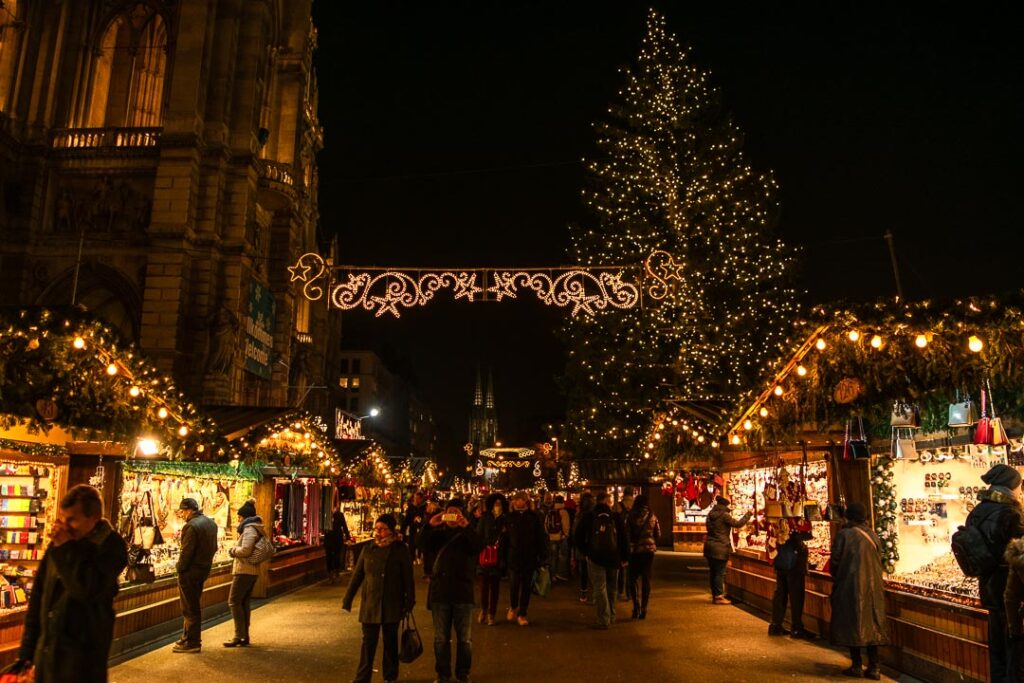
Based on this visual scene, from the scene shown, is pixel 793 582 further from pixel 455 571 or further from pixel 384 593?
pixel 384 593

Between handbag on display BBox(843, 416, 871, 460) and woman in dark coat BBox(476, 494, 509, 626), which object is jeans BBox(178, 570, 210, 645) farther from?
handbag on display BBox(843, 416, 871, 460)

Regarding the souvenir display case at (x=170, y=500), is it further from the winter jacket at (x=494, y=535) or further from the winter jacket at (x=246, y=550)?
the winter jacket at (x=494, y=535)

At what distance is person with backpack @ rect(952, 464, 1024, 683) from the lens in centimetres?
628

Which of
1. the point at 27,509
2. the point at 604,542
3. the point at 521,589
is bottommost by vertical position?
the point at 521,589

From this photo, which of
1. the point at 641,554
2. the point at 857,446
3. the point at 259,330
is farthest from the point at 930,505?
the point at 259,330

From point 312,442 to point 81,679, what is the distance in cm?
1358

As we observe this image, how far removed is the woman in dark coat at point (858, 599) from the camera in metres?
8.21

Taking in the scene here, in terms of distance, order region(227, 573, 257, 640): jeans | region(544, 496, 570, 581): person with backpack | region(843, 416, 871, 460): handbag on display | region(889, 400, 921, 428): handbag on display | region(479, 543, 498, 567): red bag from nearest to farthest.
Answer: region(889, 400, 921, 428): handbag on display → region(227, 573, 257, 640): jeans → region(843, 416, 871, 460): handbag on display → region(479, 543, 498, 567): red bag → region(544, 496, 570, 581): person with backpack

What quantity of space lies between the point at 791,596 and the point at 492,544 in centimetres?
429

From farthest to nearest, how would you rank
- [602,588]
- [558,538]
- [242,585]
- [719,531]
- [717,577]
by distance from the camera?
[558,538]
[717,577]
[719,531]
[602,588]
[242,585]

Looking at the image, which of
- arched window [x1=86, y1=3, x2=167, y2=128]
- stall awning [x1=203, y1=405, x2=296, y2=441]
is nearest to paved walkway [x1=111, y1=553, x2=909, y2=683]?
stall awning [x1=203, y1=405, x2=296, y2=441]

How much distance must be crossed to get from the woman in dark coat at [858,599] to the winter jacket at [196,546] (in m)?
7.35

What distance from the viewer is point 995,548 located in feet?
20.7

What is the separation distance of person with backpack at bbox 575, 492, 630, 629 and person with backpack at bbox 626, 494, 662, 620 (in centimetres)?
88
